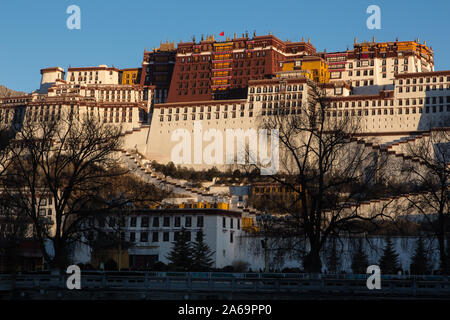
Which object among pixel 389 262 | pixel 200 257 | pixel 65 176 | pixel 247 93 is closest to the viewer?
pixel 65 176

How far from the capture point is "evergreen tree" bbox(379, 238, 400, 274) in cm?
7700

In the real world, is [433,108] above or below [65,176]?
above

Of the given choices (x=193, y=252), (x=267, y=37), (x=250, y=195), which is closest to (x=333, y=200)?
(x=193, y=252)

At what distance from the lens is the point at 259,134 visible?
151 metres

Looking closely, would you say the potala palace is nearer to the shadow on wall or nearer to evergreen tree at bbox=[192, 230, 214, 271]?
the shadow on wall

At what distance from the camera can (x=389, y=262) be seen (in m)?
79.3

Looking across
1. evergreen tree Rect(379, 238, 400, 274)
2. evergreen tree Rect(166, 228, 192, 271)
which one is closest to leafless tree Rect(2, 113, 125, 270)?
evergreen tree Rect(166, 228, 192, 271)

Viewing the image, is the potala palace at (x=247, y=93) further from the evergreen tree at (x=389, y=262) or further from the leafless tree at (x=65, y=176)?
the leafless tree at (x=65, y=176)

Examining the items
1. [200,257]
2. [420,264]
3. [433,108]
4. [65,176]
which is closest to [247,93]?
[433,108]

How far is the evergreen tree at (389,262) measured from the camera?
253 feet

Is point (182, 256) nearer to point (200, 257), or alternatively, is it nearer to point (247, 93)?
point (200, 257)

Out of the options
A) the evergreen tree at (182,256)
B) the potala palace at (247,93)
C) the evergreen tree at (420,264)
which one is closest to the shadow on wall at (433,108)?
the potala palace at (247,93)
